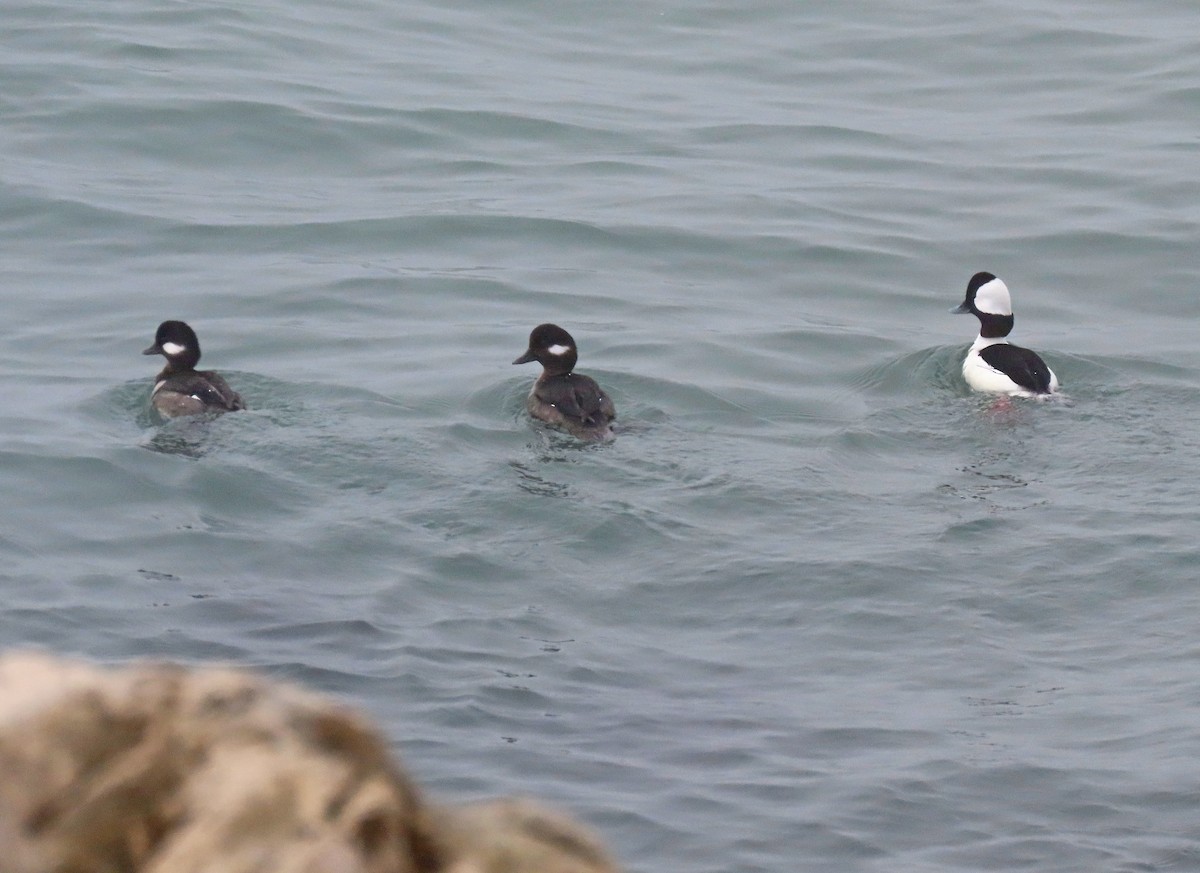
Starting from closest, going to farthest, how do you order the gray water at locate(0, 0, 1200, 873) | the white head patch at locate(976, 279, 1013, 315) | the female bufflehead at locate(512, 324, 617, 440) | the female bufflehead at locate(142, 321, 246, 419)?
the gray water at locate(0, 0, 1200, 873) → the female bufflehead at locate(142, 321, 246, 419) → the female bufflehead at locate(512, 324, 617, 440) → the white head patch at locate(976, 279, 1013, 315)

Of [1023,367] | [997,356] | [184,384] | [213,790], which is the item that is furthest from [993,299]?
[213,790]

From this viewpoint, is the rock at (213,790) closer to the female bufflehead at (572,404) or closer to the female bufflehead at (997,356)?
the female bufflehead at (572,404)

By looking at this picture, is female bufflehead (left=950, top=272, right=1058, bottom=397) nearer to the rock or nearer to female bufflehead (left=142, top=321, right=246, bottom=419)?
female bufflehead (left=142, top=321, right=246, bottom=419)

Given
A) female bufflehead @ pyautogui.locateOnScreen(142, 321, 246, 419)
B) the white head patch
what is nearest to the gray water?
female bufflehead @ pyautogui.locateOnScreen(142, 321, 246, 419)

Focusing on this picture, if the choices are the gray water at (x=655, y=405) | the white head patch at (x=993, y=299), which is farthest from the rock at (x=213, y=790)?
the white head patch at (x=993, y=299)

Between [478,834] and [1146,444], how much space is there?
33.6 ft

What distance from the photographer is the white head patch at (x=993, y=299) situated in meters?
14.3

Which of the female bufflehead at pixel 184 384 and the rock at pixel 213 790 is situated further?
the female bufflehead at pixel 184 384

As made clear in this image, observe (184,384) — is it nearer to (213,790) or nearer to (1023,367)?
(1023,367)

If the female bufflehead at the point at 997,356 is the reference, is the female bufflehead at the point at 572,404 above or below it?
below

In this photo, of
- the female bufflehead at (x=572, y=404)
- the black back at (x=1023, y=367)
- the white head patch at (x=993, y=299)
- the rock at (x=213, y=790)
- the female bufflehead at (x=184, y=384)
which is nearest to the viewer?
the rock at (x=213, y=790)

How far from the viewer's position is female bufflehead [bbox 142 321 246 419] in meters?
11.4

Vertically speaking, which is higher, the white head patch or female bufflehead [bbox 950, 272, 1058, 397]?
the white head patch

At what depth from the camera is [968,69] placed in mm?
22500
